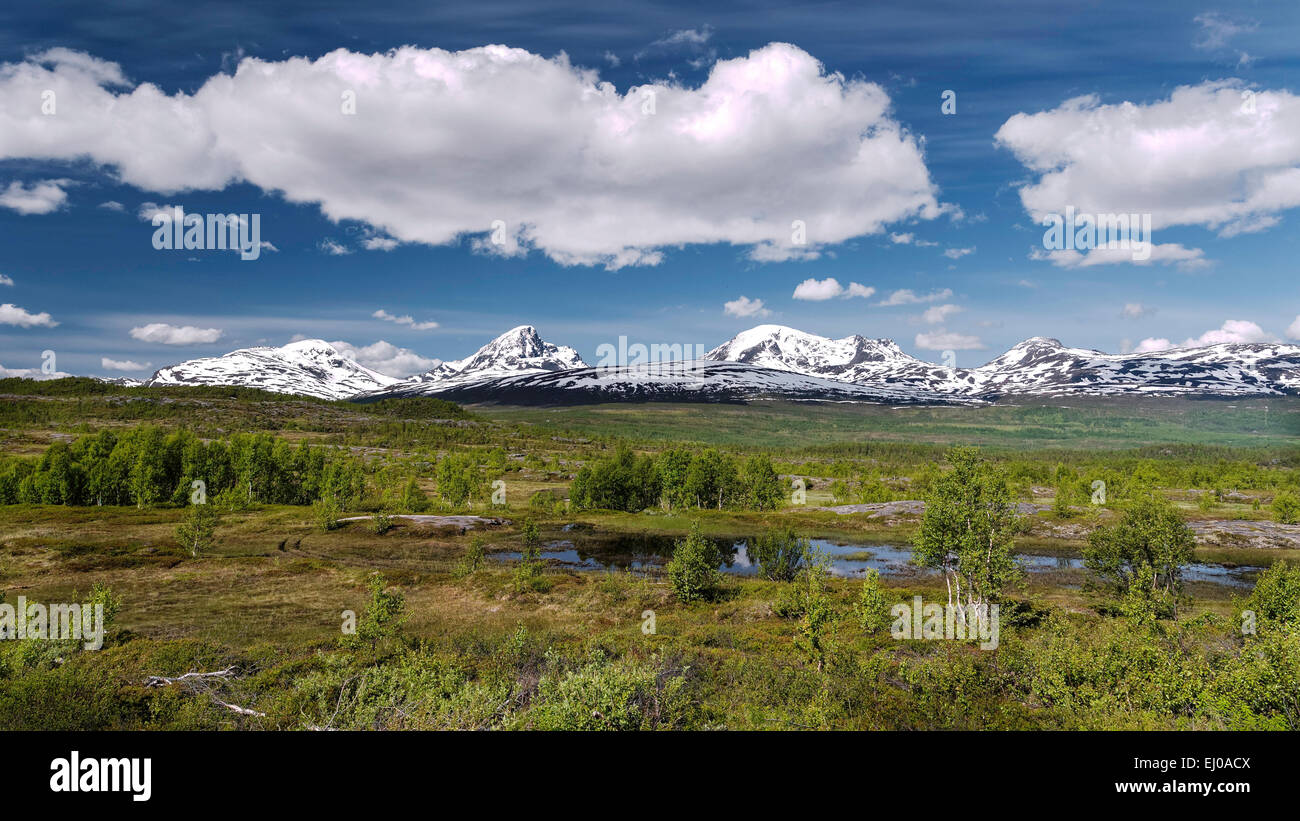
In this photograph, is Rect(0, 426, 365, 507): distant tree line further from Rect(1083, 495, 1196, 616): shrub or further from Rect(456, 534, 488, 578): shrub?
Rect(1083, 495, 1196, 616): shrub

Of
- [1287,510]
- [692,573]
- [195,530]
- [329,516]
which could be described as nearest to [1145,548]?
[692,573]

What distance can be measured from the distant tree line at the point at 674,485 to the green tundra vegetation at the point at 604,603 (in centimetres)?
55

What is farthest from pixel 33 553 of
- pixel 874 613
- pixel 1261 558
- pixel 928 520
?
pixel 1261 558

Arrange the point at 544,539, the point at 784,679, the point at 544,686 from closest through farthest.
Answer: the point at 544,686
the point at 784,679
the point at 544,539

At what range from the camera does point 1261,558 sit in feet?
249

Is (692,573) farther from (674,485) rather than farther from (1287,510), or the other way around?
(1287,510)

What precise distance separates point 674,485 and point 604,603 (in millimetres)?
65957

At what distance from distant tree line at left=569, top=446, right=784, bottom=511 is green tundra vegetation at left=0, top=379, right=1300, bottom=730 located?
21.6 inches

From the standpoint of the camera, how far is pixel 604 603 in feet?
161

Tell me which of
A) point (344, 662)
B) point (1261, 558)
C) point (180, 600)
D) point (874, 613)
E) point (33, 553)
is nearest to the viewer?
point (344, 662)

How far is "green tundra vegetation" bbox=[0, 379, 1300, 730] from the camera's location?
710 inches

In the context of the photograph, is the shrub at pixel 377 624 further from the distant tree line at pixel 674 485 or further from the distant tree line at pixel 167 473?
the distant tree line at pixel 674 485
